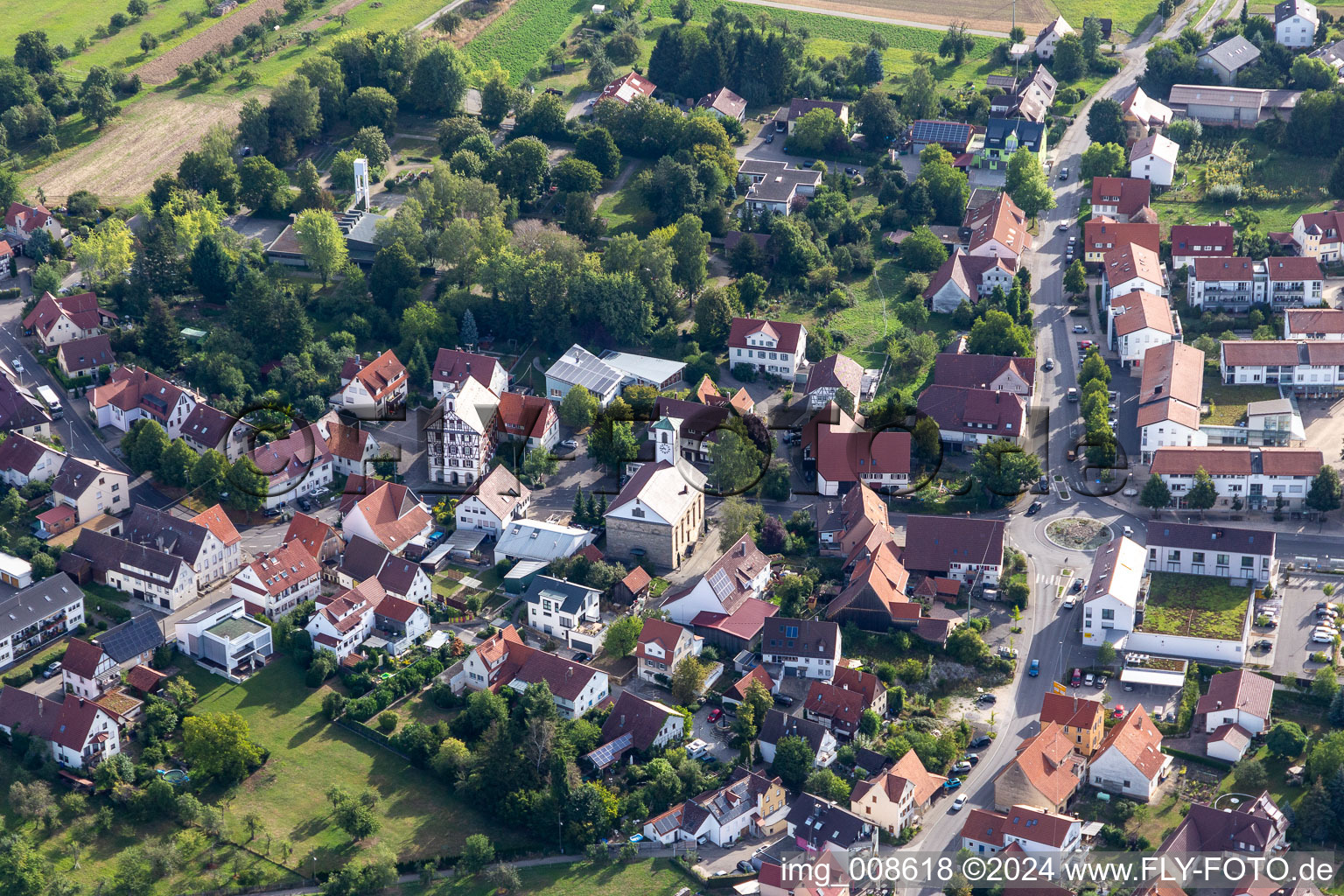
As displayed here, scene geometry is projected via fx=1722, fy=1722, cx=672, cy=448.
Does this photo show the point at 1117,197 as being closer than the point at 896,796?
No

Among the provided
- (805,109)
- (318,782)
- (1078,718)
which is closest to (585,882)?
(318,782)

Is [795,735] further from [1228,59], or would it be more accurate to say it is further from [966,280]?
[1228,59]

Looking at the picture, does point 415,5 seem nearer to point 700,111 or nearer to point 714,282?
point 700,111

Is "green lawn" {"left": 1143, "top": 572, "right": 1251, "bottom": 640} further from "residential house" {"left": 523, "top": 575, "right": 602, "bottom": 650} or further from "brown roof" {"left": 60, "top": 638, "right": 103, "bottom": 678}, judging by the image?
"brown roof" {"left": 60, "top": 638, "right": 103, "bottom": 678}

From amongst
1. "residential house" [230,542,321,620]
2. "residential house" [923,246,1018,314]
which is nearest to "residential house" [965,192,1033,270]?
"residential house" [923,246,1018,314]

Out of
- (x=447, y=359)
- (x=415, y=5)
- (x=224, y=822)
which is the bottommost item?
(x=224, y=822)

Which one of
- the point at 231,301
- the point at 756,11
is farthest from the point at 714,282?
the point at 756,11

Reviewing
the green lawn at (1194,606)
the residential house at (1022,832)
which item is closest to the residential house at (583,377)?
the green lawn at (1194,606)
